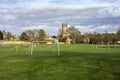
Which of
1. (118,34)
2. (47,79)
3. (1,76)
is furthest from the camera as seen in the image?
(118,34)

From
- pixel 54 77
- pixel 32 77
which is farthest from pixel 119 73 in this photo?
pixel 32 77

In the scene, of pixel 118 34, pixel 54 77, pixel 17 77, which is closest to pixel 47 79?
pixel 54 77

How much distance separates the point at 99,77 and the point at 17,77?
6.01 m

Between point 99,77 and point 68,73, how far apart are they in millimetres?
3256

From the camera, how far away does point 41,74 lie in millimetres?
24562

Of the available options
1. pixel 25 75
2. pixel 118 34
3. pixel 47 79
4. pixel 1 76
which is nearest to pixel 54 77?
pixel 47 79

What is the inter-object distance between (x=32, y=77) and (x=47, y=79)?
1.53 m

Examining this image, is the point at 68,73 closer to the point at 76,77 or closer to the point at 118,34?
the point at 76,77

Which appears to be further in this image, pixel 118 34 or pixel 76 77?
pixel 118 34

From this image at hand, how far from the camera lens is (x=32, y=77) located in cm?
2312

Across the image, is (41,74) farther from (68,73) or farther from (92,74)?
(92,74)

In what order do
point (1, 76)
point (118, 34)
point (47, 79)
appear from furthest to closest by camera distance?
point (118, 34)
point (1, 76)
point (47, 79)

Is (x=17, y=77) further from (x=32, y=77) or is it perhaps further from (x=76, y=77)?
(x=76, y=77)

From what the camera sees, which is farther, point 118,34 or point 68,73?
point 118,34
